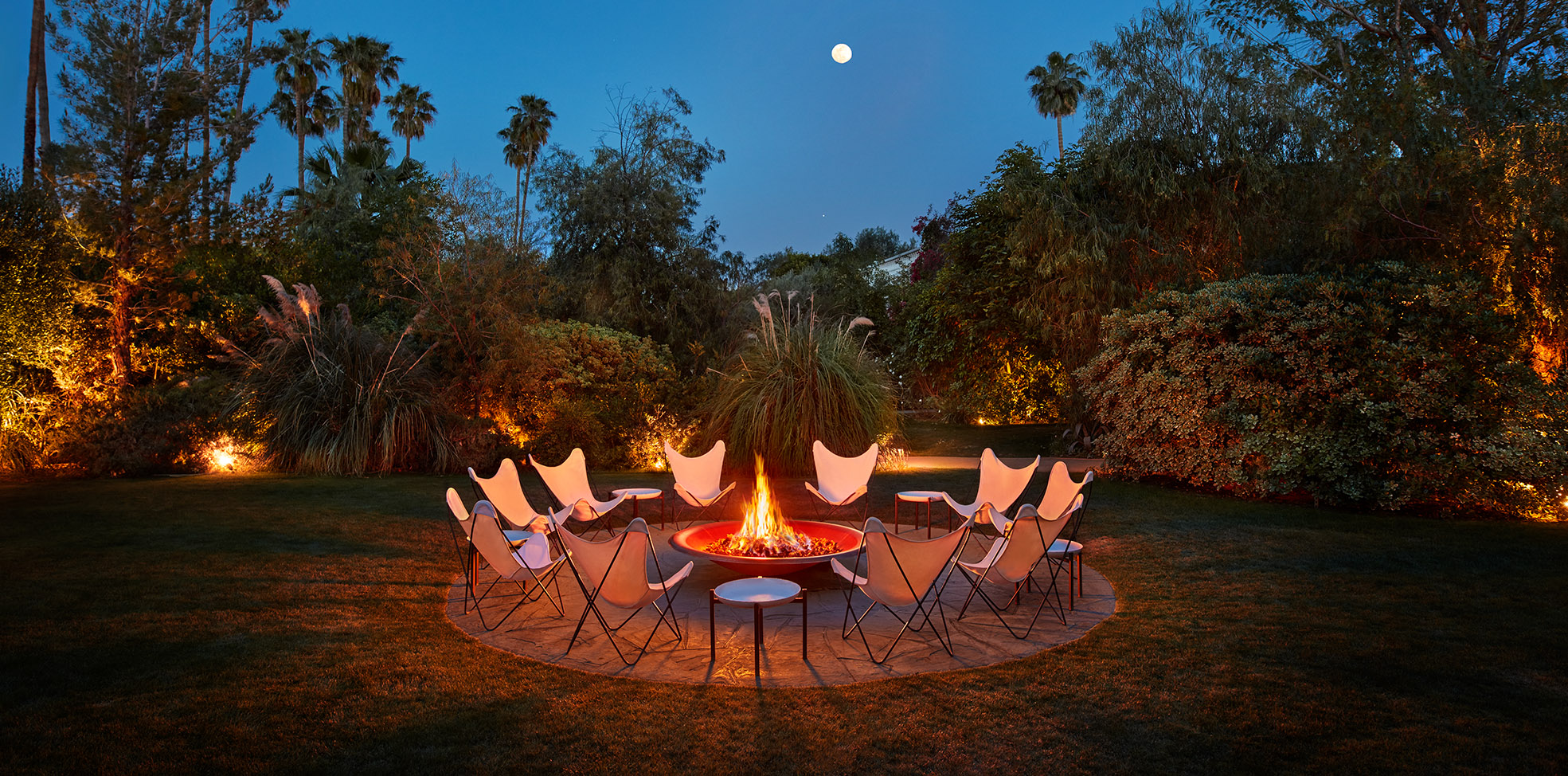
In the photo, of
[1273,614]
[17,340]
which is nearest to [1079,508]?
[1273,614]

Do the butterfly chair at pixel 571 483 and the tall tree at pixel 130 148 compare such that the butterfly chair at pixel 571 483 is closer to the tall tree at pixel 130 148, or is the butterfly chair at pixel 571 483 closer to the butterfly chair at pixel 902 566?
the butterfly chair at pixel 902 566

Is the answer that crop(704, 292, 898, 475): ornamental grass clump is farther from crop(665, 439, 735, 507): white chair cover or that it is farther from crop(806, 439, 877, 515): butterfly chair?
crop(806, 439, 877, 515): butterfly chair

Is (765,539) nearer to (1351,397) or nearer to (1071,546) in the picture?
(1071,546)

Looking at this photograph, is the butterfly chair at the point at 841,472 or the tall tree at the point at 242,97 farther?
the tall tree at the point at 242,97

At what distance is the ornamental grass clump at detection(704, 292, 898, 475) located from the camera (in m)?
9.13

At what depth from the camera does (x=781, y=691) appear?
3.38 meters

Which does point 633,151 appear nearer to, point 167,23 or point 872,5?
point 167,23

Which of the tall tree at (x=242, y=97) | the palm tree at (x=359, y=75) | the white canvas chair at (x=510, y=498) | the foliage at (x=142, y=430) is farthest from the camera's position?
the palm tree at (x=359, y=75)

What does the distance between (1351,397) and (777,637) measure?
6501mm

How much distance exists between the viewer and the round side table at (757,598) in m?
3.58

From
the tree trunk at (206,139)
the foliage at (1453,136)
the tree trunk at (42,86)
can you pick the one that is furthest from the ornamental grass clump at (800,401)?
the tree trunk at (42,86)

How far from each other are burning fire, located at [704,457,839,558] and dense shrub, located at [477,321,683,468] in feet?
19.7

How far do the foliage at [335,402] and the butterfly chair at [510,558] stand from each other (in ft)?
19.0

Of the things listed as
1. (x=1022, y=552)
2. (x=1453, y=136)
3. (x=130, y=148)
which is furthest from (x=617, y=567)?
(x=130, y=148)
